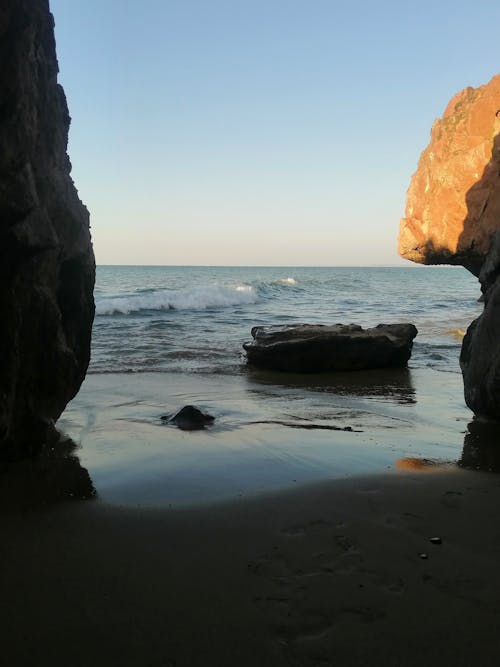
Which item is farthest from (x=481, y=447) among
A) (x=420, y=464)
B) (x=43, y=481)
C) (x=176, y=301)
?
(x=176, y=301)

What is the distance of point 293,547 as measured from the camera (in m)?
2.87

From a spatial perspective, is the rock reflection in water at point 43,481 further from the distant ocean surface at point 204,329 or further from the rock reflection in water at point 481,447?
the distant ocean surface at point 204,329

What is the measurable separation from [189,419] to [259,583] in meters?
3.37

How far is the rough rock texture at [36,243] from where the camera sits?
3.59 m

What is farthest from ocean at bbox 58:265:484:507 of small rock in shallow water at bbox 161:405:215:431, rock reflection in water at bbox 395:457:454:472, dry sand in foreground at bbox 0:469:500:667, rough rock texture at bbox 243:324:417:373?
dry sand in foreground at bbox 0:469:500:667

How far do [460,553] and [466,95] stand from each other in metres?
13.9

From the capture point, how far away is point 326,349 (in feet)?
32.1

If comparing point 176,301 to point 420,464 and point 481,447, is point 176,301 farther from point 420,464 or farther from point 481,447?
point 420,464

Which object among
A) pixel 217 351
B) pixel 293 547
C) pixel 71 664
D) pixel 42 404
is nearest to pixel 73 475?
pixel 42 404

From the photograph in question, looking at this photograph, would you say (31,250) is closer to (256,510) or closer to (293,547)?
(256,510)

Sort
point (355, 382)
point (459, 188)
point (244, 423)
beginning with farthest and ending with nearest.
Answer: point (459, 188) < point (355, 382) < point (244, 423)

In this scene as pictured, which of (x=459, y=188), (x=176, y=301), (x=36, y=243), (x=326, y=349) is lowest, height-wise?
(x=326, y=349)

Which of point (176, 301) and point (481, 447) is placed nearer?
point (481, 447)

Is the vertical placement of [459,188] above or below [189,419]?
above
